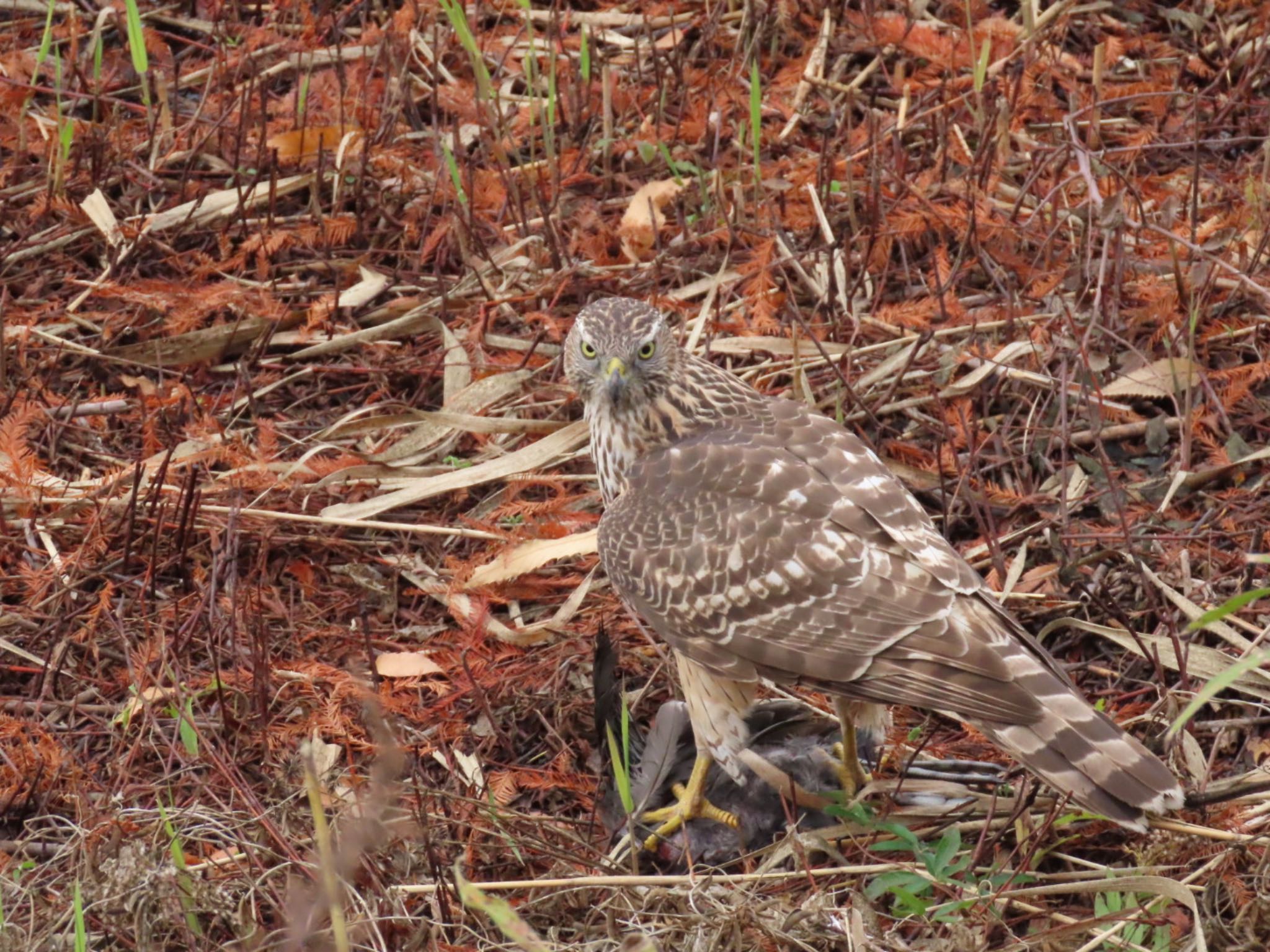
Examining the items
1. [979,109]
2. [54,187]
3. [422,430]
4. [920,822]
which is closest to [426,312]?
[422,430]

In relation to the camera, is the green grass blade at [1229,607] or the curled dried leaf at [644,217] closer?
the green grass blade at [1229,607]

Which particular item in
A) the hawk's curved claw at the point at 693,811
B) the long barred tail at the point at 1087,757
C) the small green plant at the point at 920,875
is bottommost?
the hawk's curved claw at the point at 693,811

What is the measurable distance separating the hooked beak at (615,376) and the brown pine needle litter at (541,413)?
2.29 feet

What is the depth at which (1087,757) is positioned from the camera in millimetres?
3703

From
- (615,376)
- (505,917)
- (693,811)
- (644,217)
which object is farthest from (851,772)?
(644,217)

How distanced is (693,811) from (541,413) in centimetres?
180

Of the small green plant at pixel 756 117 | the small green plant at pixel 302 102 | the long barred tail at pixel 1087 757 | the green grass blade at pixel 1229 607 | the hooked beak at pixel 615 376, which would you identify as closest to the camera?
the green grass blade at pixel 1229 607

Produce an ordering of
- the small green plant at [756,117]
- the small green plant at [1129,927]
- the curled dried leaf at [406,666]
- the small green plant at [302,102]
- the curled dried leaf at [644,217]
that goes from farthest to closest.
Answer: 1. the small green plant at [302,102]
2. the curled dried leaf at [644,217]
3. the small green plant at [756,117]
4. the curled dried leaf at [406,666]
5. the small green plant at [1129,927]

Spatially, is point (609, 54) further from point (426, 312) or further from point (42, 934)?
point (42, 934)

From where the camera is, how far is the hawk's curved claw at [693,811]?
4535 millimetres

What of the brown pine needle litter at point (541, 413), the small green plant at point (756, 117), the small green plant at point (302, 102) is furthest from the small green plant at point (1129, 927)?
the small green plant at point (302, 102)

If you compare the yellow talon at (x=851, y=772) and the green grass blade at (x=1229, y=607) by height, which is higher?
the green grass blade at (x=1229, y=607)

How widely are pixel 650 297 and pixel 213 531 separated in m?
1.85

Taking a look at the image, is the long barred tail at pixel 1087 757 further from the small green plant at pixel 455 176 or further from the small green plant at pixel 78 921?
the small green plant at pixel 455 176
